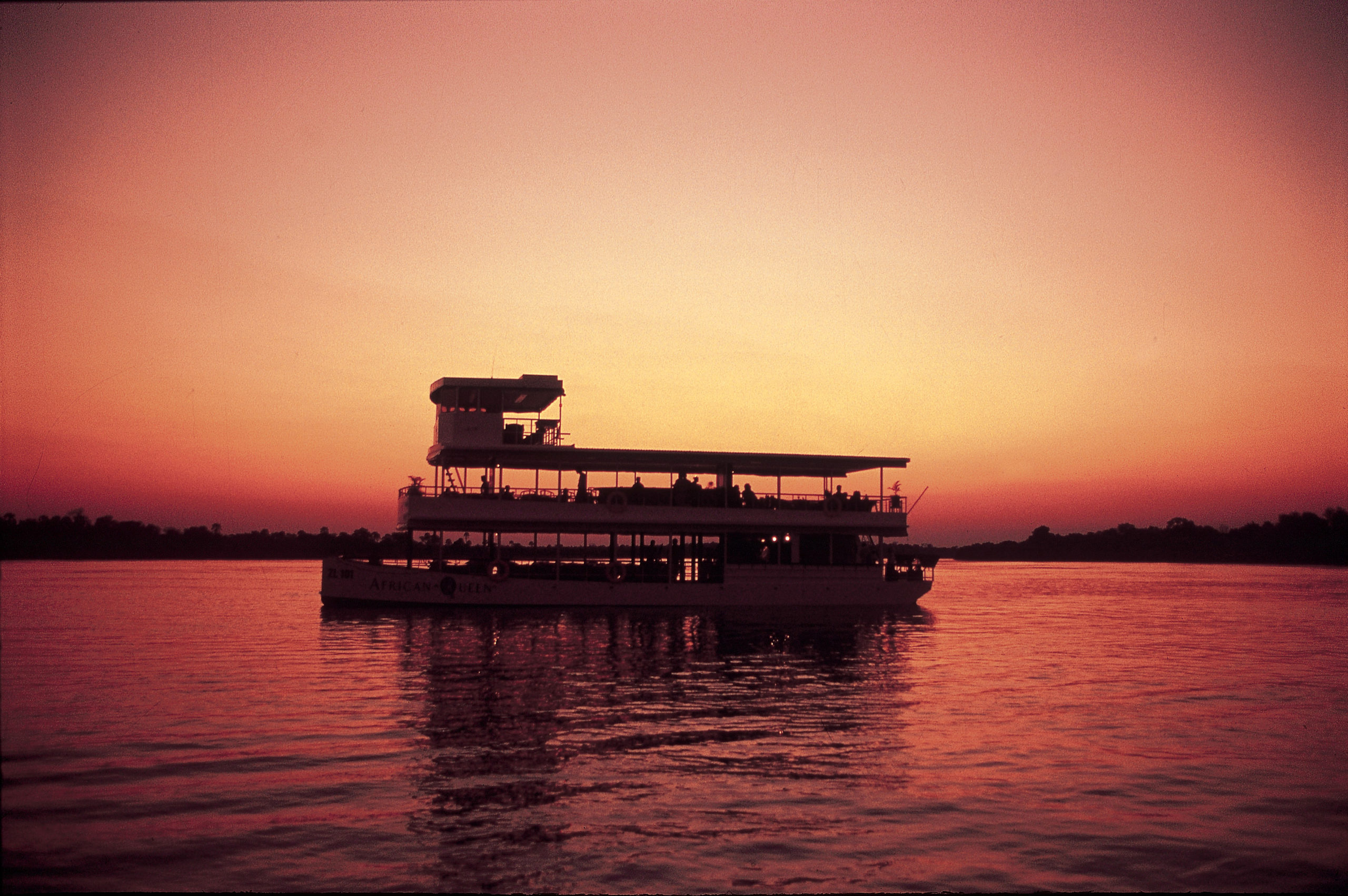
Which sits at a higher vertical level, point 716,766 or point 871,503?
point 871,503

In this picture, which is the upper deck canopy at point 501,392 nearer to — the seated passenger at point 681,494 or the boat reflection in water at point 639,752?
the seated passenger at point 681,494

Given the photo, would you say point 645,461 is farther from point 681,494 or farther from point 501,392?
point 501,392

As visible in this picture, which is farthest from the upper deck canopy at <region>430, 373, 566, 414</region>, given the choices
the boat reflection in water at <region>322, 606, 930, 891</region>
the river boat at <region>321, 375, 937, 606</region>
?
the boat reflection in water at <region>322, 606, 930, 891</region>

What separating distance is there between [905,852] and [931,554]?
40207mm

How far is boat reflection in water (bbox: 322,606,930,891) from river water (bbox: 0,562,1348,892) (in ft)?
0.20

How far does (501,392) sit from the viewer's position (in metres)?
39.2

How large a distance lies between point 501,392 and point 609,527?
7.12 meters

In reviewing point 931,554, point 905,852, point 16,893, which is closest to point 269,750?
point 16,893

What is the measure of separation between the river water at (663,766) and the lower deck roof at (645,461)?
1108 centimetres

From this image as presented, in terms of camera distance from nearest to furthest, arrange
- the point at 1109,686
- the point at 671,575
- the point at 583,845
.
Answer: the point at 583,845 < the point at 1109,686 < the point at 671,575

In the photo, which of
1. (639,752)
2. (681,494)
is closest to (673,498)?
(681,494)

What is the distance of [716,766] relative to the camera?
488 inches

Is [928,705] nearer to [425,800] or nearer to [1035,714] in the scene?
[1035,714]

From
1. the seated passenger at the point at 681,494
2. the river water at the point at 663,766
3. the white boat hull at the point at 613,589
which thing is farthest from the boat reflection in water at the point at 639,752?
the seated passenger at the point at 681,494
